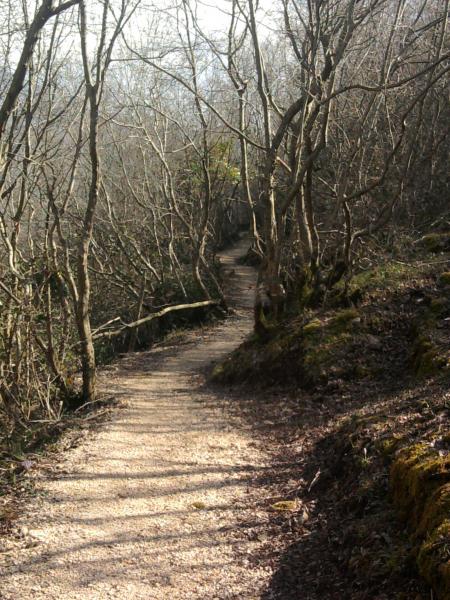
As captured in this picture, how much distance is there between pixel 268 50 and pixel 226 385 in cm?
1028

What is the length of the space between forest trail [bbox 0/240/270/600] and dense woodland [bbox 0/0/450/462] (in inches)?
62.4

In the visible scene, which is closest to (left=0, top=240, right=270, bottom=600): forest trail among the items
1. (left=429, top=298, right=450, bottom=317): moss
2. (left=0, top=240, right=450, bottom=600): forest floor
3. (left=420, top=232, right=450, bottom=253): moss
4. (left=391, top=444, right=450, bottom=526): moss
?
(left=0, top=240, right=450, bottom=600): forest floor

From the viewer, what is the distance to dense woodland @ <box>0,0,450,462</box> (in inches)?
332

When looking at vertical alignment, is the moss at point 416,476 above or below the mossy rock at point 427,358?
below

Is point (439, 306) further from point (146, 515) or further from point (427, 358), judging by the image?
point (146, 515)

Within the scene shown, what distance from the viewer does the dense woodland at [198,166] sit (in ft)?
27.7

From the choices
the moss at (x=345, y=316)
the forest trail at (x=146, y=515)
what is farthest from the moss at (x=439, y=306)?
the forest trail at (x=146, y=515)

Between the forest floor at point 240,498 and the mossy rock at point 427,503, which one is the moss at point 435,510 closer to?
the mossy rock at point 427,503

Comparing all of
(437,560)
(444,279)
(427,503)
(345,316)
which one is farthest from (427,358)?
(437,560)

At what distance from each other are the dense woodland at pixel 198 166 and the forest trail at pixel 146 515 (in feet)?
5.20

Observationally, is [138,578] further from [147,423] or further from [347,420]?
[147,423]

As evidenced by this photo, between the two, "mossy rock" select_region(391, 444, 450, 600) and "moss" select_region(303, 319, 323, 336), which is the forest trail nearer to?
"mossy rock" select_region(391, 444, 450, 600)

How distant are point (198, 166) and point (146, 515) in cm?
→ 1625

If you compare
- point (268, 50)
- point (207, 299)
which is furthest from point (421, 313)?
point (268, 50)
